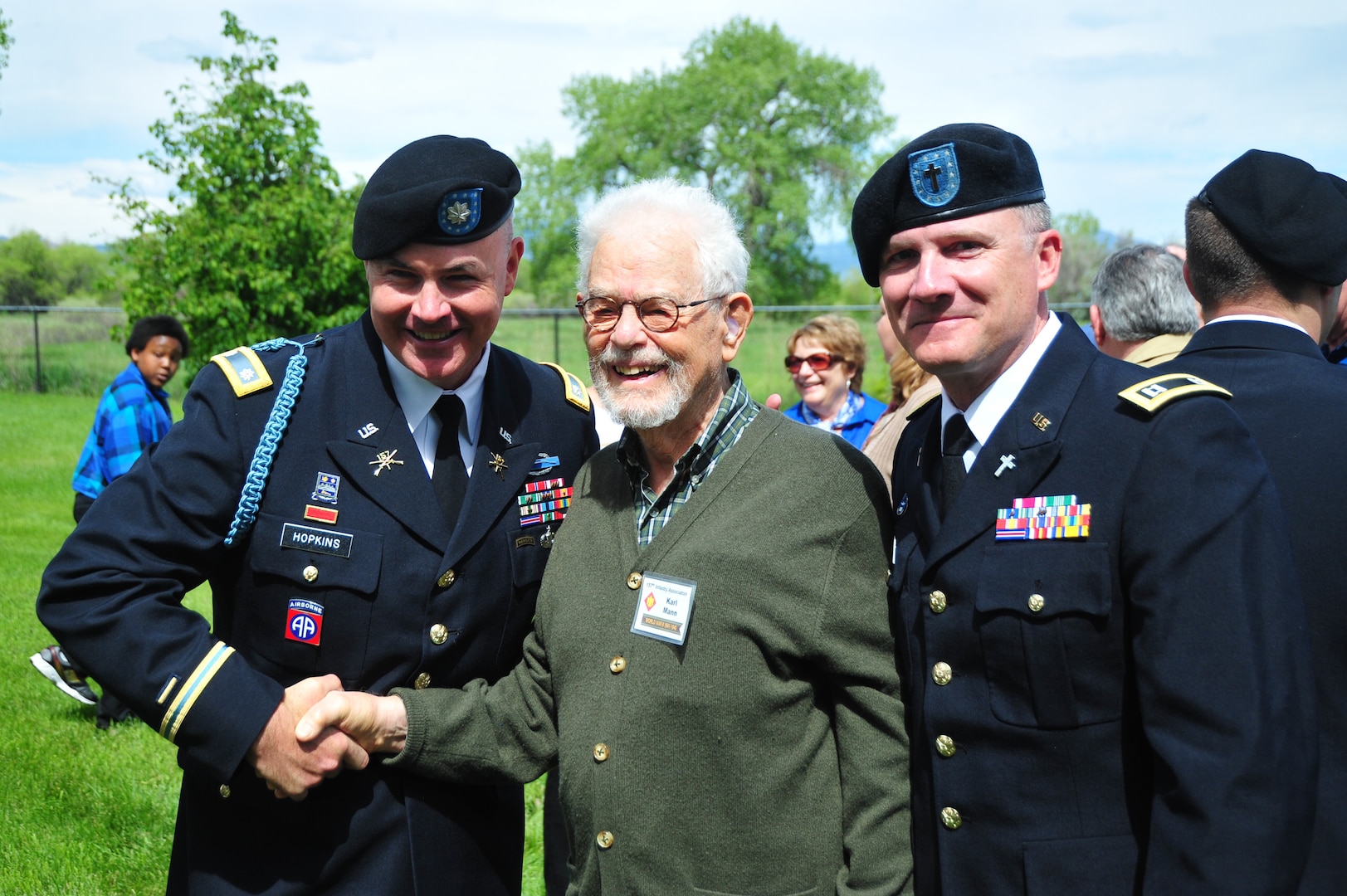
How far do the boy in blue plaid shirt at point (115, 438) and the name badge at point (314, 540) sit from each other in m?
4.49

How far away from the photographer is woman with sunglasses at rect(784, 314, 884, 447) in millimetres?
6477

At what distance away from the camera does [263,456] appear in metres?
2.35

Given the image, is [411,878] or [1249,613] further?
[411,878]

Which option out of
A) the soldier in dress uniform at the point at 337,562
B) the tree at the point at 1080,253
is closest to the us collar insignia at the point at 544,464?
the soldier in dress uniform at the point at 337,562

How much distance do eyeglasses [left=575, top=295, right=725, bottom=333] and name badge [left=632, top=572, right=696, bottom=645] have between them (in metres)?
0.58

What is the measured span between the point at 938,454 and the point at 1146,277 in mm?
2557

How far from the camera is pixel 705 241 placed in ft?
7.96

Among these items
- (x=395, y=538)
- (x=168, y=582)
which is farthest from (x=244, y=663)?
(x=395, y=538)

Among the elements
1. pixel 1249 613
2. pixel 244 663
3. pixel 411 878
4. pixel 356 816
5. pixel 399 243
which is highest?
pixel 399 243

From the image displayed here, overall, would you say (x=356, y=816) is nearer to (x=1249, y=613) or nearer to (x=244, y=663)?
(x=244, y=663)

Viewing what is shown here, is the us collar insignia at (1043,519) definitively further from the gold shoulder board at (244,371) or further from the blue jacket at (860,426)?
the blue jacket at (860,426)

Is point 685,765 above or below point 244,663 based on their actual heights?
below

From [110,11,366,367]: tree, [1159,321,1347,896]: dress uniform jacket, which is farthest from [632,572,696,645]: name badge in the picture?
[110,11,366,367]: tree

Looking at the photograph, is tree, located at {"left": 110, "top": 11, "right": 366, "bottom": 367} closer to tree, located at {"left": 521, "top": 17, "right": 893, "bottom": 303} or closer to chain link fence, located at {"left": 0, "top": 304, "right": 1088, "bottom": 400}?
chain link fence, located at {"left": 0, "top": 304, "right": 1088, "bottom": 400}
